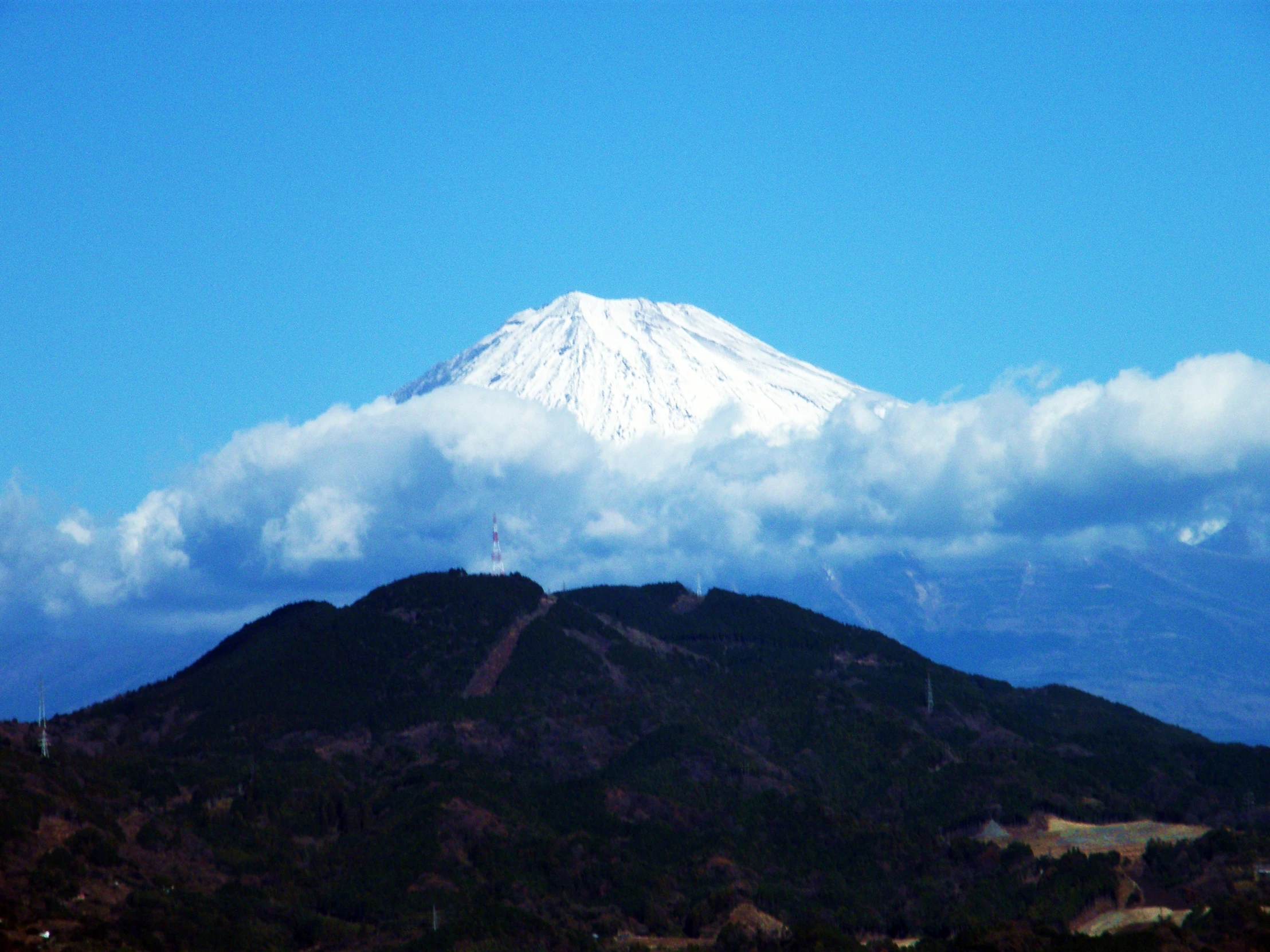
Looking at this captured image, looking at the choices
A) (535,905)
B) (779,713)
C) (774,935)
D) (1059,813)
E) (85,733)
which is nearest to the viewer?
(774,935)

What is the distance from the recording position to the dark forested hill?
409 feet

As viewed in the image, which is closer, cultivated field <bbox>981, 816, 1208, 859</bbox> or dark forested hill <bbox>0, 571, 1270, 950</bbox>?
dark forested hill <bbox>0, 571, 1270, 950</bbox>

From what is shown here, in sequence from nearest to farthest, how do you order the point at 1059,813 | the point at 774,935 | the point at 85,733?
the point at 774,935
the point at 1059,813
the point at 85,733

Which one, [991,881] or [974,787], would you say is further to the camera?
[974,787]

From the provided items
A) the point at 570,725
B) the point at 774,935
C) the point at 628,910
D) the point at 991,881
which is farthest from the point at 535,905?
the point at 570,725

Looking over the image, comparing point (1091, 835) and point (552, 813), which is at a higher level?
point (552, 813)

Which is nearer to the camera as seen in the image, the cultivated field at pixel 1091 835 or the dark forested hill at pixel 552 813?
the dark forested hill at pixel 552 813

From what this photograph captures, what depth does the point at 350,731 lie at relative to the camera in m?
181

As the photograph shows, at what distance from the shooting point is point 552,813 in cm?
15850

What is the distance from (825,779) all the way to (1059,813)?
90.7 feet

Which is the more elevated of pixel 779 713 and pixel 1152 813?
pixel 779 713

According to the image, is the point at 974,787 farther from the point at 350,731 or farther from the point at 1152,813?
the point at 350,731

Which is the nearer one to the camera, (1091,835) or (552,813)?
(1091,835)

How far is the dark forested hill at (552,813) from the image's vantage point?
409ft
